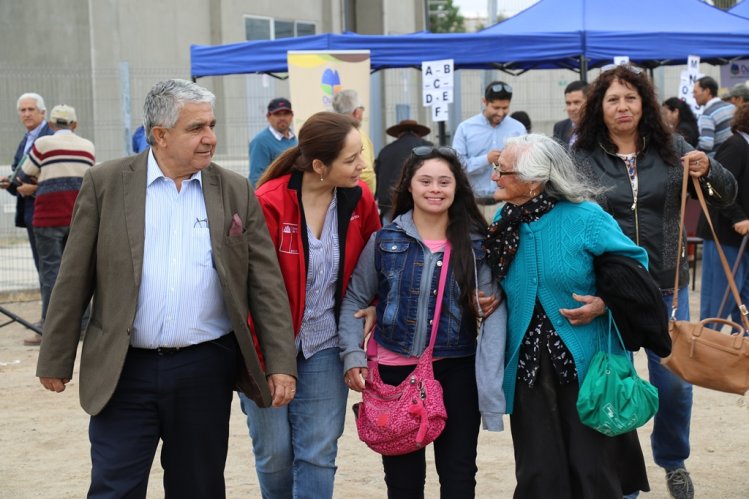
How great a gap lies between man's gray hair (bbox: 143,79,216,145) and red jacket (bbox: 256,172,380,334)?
569 mm

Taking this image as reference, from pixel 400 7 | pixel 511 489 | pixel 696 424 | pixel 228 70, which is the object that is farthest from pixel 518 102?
pixel 511 489

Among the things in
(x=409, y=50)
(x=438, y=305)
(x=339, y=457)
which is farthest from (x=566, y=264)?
(x=409, y=50)

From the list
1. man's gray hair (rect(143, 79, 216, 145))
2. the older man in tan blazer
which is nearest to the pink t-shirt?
the older man in tan blazer

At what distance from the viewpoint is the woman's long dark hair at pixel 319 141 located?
4.16m

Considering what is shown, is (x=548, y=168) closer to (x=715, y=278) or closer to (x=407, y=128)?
(x=715, y=278)

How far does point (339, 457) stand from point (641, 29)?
28.5 ft

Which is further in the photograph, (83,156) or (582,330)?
(83,156)

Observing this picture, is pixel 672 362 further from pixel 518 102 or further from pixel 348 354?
pixel 518 102

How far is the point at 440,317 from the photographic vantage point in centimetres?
413

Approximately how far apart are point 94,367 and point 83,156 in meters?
6.30

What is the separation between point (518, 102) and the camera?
18.0 metres

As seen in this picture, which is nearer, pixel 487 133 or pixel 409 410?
pixel 409 410

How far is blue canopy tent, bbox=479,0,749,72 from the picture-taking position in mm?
12625

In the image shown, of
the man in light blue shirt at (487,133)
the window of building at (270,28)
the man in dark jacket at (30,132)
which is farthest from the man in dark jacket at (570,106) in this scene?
the window of building at (270,28)
